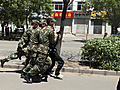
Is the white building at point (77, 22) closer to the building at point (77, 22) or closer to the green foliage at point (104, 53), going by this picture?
the building at point (77, 22)

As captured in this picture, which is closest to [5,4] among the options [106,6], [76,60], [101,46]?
[106,6]

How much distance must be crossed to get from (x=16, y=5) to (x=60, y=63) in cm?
1965

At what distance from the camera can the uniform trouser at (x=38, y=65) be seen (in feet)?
20.3

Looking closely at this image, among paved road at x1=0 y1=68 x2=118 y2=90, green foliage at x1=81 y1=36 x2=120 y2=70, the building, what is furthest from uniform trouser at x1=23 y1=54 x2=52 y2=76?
the building

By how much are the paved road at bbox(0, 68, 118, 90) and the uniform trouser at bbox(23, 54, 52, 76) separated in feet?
1.09

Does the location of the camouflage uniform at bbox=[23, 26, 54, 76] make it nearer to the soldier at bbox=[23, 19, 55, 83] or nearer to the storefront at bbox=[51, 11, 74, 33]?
the soldier at bbox=[23, 19, 55, 83]

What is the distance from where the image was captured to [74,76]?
24.0ft

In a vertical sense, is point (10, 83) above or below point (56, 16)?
below

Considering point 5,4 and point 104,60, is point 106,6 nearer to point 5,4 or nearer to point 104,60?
point 5,4

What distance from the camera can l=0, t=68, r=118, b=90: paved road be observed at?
19.3 ft

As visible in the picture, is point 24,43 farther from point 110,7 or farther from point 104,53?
point 110,7

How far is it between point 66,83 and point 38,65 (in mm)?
903

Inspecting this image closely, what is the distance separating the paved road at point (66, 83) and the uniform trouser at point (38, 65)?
331mm

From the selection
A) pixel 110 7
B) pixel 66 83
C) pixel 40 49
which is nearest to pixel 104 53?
pixel 66 83
